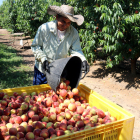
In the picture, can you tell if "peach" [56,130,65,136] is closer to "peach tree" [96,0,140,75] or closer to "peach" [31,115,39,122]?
"peach" [31,115,39,122]

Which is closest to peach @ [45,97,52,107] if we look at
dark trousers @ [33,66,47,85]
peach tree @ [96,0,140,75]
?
dark trousers @ [33,66,47,85]

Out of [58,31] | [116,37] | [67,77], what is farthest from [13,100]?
[116,37]

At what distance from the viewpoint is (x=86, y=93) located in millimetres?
2312

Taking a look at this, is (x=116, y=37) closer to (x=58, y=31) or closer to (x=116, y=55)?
(x=116, y=55)

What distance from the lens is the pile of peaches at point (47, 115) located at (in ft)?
5.16

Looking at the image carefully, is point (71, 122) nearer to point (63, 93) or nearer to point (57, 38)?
point (63, 93)

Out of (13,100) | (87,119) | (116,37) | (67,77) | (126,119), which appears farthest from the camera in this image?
(116,37)

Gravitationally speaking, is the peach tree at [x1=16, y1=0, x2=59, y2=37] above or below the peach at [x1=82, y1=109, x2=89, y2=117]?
above

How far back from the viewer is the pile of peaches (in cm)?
157

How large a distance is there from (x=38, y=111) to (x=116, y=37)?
3.43 meters

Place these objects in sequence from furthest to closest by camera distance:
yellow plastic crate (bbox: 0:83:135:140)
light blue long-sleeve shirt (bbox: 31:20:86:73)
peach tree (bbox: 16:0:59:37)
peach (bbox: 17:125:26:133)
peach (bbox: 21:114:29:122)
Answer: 1. peach tree (bbox: 16:0:59:37)
2. light blue long-sleeve shirt (bbox: 31:20:86:73)
3. peach (bbox: 21:114:29:122)
4. peach (bbox: 17:125:26:133)
5. yellow plastic crate (bbox: 0:83:135:140)

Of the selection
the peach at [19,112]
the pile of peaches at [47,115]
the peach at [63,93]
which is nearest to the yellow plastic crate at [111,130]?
the pile of peaches at [47,115]

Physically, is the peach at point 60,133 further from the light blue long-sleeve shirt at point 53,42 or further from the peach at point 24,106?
the light blue long-sleeve shirt at point 53,42

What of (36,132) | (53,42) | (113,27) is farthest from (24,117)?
(113,27)
